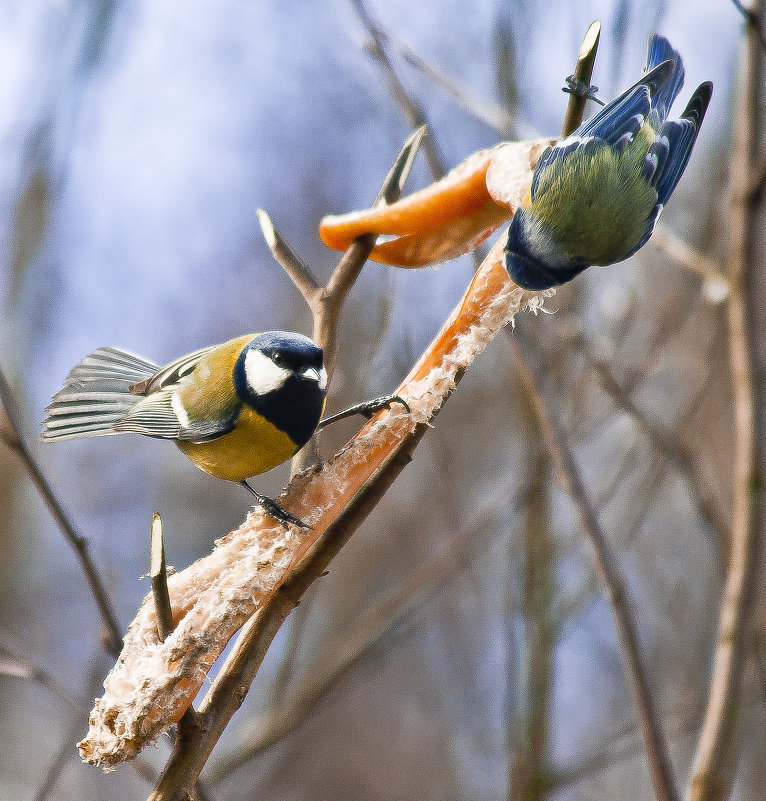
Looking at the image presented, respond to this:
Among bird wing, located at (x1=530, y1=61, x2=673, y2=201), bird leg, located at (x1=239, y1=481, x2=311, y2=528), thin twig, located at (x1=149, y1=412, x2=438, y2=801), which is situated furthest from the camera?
bird wing, located at (x1=530, y1=61, x2=673, y2=201)

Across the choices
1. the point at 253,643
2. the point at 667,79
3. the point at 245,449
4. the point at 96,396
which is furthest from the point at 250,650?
the point at 667,79

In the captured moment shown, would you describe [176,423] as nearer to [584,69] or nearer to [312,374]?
[312,374]

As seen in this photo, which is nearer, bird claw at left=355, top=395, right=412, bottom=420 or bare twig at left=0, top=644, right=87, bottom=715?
bird claw at left=355, top=395, right=412, bottom=420

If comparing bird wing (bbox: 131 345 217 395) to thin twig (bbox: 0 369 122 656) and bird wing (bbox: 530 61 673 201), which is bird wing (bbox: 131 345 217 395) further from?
bird wing (bbox: 530 61 673 201)

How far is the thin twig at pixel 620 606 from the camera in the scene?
1106mm

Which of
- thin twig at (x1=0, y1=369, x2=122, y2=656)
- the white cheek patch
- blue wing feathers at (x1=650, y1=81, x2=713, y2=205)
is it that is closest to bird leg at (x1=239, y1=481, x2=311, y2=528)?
the white cheek patch

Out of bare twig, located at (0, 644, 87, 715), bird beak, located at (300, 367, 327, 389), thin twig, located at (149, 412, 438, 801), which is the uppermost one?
bird beak, located at (300, 367, 327, 389)

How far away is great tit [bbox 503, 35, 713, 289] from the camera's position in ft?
3.37

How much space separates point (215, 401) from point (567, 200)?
1.90ft

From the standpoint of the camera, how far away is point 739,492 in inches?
47.9

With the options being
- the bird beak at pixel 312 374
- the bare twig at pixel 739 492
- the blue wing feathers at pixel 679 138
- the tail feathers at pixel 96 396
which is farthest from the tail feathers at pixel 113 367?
the bare twig at pixel 739 492

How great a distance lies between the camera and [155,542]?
2.46 feet

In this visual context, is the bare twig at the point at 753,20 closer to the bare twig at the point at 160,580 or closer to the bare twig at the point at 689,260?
the bare twig at the point at 689,260

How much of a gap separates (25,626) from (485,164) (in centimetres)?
413
